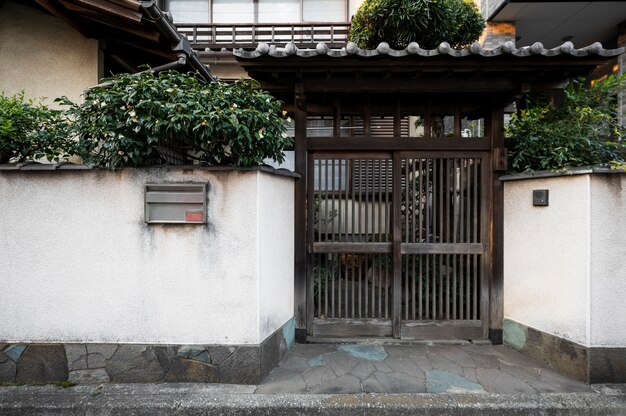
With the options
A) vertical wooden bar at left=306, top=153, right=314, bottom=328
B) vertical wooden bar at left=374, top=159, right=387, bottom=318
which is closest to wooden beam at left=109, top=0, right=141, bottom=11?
vertical wooden bar at left=306, top=153, right=314, bottom=328

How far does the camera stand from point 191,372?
4055 millimetres

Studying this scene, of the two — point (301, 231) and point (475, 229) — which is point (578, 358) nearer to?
point (475, 229)

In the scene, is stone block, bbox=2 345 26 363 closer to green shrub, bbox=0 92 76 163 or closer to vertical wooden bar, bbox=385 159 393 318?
green shrub, bbox=0 92 76 163

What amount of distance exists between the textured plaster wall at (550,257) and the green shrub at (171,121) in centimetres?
401

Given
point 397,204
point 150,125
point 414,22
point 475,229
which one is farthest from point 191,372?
point 414,22

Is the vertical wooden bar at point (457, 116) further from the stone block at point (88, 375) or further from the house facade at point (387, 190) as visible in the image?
the stone block at point (88, 375)

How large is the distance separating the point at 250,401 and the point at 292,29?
9662 mm

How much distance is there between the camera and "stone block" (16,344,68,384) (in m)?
4.07

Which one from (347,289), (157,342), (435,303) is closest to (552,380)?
(435,303)

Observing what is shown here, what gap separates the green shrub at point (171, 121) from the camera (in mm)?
3734

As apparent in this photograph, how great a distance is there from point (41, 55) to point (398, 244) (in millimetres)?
7198

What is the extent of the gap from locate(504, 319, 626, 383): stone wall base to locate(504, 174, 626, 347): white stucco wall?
0.32ft

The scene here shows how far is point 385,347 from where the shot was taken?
510 cm

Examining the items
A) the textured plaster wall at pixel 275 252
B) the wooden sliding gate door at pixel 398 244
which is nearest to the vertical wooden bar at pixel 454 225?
the wooden sliding gate door at pixel 398 244
